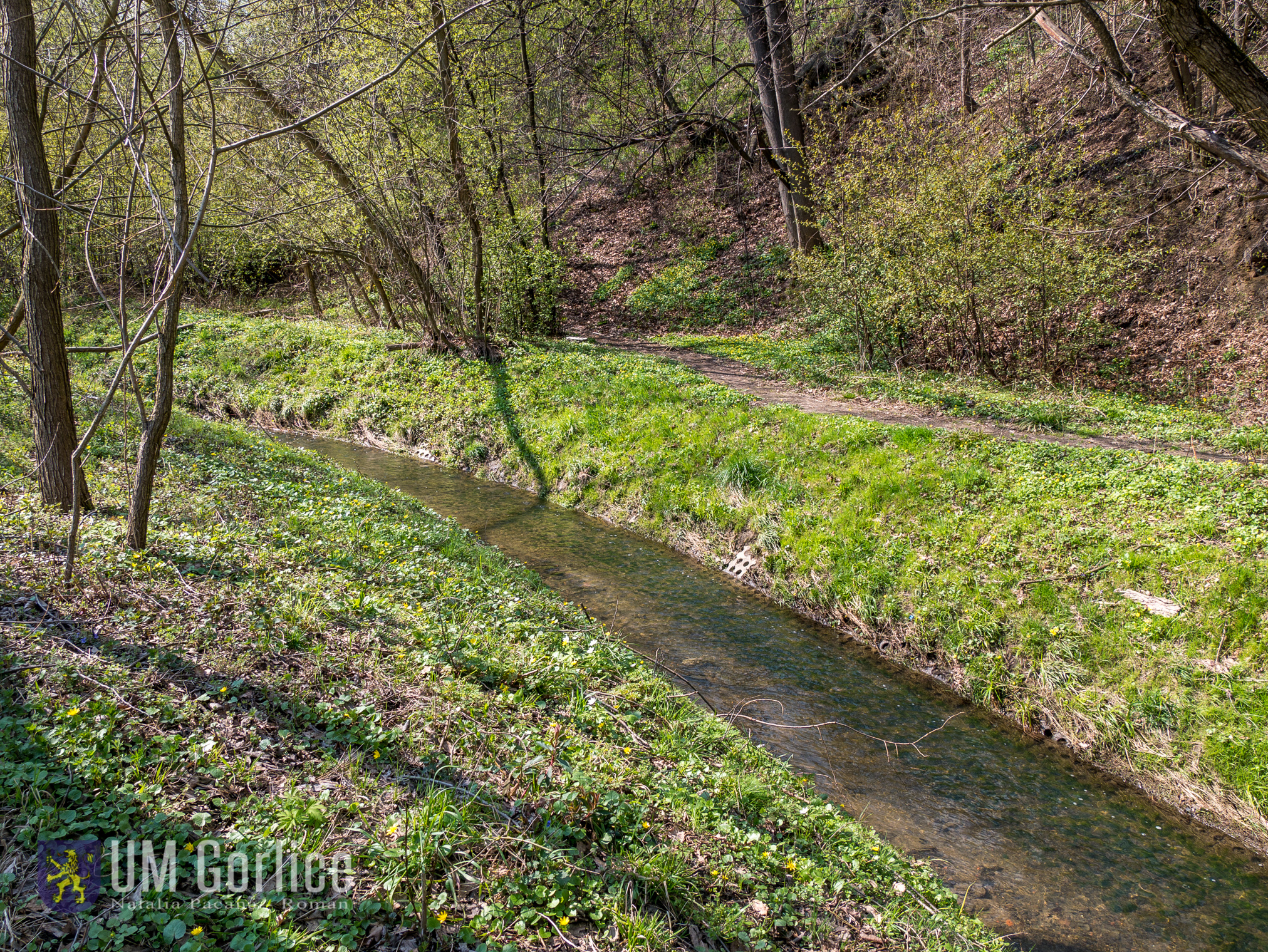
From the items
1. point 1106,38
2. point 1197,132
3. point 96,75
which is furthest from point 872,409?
point 96,75

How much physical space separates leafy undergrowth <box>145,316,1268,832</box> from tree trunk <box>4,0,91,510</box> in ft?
22.0

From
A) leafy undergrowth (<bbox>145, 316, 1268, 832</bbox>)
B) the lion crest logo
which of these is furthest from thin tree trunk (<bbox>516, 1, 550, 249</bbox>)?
the lion crest logo

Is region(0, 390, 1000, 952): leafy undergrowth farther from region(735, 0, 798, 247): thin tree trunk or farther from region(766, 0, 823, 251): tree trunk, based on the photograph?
region(735, 0, 798, 247): thin tree trunk

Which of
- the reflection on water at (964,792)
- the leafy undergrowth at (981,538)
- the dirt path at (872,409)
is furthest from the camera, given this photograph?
the dirt path at (872,409)

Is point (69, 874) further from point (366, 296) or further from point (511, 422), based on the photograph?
point (366, 296)

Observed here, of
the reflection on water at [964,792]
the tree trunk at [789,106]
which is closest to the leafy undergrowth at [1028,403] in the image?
the tree trunk at [789,106]

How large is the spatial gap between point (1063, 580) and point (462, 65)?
1494 cm

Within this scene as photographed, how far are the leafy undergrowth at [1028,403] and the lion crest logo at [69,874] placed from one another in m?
10.5

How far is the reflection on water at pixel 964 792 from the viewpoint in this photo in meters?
4.25

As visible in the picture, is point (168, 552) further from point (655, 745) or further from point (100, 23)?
point (100, 23)

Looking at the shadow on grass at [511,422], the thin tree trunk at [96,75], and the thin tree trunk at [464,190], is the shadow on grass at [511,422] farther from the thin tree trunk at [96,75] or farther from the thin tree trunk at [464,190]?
the thin tree trunk at [96,75]

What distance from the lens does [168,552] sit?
544cm

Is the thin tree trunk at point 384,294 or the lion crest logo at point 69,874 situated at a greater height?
the thin tree trunk at point 384,294

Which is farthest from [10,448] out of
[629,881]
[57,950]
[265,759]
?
[629,881]
